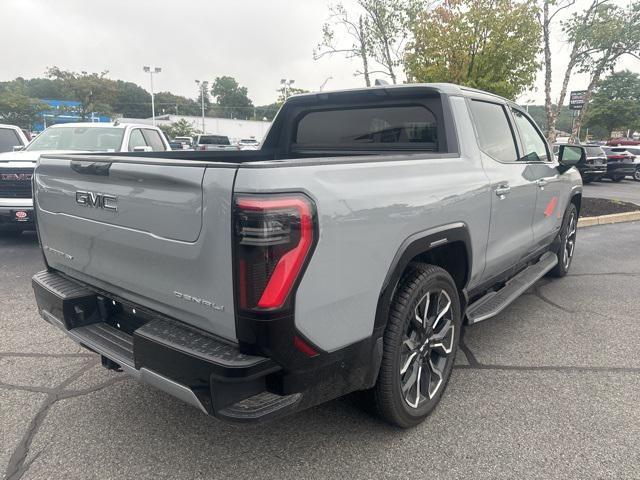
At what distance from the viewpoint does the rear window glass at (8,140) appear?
9.19 metres

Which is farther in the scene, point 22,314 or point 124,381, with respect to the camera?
point 22,314

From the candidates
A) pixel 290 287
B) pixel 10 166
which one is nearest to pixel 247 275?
pixel 290 287

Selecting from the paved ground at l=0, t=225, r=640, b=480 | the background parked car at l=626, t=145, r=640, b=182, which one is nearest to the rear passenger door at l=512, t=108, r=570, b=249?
the paved ground at l=0, t=225, r=640, b=480

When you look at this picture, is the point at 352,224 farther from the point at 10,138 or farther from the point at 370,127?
the point at 10,138

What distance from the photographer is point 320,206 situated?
185cm

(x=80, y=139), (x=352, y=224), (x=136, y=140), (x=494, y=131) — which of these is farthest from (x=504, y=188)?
(x=80, y=139)

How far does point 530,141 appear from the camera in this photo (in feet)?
14.2

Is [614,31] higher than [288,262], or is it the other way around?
[614,31]

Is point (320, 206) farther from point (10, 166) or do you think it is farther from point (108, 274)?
point (10, 166)

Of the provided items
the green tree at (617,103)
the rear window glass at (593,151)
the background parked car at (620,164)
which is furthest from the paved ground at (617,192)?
the green tree at (617,103)

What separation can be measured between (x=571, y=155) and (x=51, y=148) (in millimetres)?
7799

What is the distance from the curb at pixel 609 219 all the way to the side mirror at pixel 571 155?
480 centimetres

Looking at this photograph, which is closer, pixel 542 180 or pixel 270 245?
pixel 270 245

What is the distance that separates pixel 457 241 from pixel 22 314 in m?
3.92
